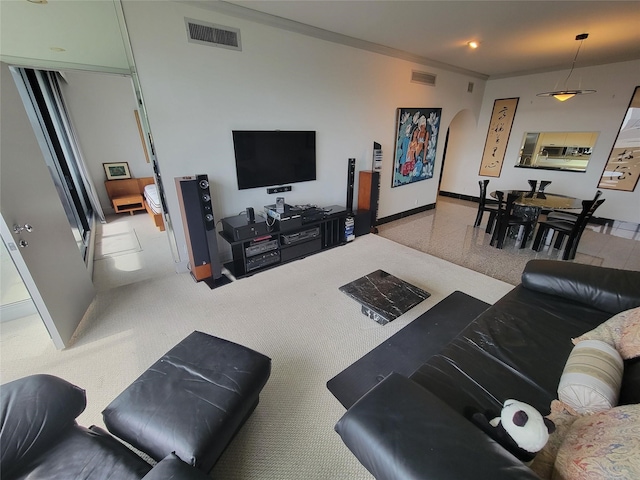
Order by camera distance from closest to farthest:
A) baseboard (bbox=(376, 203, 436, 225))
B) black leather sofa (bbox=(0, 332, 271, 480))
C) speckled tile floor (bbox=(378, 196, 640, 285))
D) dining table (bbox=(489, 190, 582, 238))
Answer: black leather sofa (bbox=(0, 332, 271, 480)) → speckled tile floor (bbox=(378, 196, 640, 285)) → dining table (bbox=(489, 190, 582, 238)) → baseboard (bbox=(376, 203, 436, 225))

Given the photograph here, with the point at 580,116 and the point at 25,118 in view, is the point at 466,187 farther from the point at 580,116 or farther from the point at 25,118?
the point at 25,118

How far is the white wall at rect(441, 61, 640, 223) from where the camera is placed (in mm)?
4465

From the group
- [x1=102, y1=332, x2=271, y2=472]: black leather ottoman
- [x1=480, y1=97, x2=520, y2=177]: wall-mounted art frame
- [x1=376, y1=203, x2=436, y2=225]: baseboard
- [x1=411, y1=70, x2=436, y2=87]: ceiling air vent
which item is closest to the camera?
[x1=102, y1=332, x2=271, y2=472]: black leather ottoman

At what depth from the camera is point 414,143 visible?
4871 mm

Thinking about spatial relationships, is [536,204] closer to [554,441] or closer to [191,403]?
[554,441]

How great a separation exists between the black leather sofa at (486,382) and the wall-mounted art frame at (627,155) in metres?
4.47

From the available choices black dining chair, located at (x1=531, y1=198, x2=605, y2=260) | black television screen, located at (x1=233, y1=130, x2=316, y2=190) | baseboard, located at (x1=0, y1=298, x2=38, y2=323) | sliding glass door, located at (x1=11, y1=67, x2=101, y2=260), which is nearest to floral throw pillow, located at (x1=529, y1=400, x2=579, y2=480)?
black television screen, located at (x1=233, y1=130, x2=316, y2=190)

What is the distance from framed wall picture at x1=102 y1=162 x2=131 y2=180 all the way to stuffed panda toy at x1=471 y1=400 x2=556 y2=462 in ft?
22.7

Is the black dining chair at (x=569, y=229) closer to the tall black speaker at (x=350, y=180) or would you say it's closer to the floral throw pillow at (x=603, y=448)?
the tall black speaker at (x=350, y=180)

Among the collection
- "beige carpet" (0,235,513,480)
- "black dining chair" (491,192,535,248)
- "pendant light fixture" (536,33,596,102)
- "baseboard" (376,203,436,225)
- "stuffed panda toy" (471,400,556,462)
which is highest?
"pendant light fixture" (536,33,596,102)

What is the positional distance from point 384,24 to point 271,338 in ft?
11.7

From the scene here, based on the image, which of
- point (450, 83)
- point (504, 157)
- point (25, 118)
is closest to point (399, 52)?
point (450, 83)

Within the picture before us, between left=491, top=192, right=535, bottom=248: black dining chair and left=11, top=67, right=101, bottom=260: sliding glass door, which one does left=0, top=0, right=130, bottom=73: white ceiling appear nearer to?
left=11, top=67, right=101, bottom=260: sliding glass door

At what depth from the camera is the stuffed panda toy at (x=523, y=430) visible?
84cm
